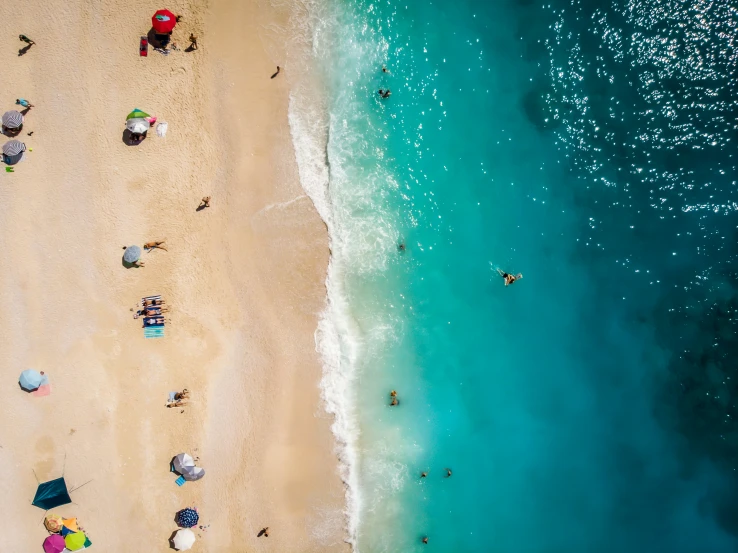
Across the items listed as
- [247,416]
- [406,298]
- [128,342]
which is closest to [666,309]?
[406,298]

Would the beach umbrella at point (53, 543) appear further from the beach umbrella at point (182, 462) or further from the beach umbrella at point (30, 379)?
the beach umbrella at point (30, 379)

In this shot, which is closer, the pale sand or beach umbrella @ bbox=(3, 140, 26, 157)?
beach umbrella @ bbox=(3, 140, 26, 157)

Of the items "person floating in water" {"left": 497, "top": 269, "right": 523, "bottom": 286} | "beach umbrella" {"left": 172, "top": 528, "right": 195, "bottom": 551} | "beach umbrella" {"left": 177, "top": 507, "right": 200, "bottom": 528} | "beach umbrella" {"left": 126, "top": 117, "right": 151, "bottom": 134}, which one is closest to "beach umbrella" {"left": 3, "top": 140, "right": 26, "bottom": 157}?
"beach umbrella" {"left": 126, "top": 117, "right": 151, "bottom": 134}

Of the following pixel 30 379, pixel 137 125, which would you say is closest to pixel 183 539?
pixel 30 379

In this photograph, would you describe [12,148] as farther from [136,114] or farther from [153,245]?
[153,245]

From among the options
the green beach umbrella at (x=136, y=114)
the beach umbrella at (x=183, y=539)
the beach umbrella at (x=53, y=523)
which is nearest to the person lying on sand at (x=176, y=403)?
the beach umbrella at (x=183, y=539)

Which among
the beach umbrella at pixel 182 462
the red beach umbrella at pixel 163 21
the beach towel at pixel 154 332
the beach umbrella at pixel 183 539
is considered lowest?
the beach umbrella at pixel 183 539

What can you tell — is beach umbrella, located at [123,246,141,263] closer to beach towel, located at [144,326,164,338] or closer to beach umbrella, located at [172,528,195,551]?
beach towel, located at [144,326,164,338]
